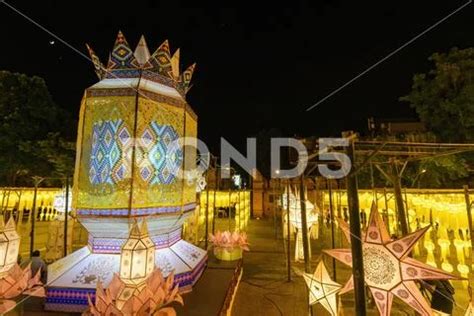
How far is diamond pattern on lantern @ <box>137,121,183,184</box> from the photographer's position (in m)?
5.67

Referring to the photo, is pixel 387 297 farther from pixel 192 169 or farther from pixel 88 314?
pixel 192 169

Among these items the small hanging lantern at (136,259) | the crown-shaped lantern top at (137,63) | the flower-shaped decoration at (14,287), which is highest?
the crown-shaped lantern top at (137,63)

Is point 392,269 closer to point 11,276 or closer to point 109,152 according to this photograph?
point 109,152

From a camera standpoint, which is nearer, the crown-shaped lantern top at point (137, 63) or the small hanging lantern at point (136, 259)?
the small hanging lantern at point (136, 259)

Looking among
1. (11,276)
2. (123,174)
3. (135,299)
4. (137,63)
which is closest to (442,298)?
(135,299)

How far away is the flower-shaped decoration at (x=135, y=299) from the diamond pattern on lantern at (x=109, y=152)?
214 cm

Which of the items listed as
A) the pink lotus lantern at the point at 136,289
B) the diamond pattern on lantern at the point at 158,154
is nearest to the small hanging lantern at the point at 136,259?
the pink lotus lantern at the point at 136,289

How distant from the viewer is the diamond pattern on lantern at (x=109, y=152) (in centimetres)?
550

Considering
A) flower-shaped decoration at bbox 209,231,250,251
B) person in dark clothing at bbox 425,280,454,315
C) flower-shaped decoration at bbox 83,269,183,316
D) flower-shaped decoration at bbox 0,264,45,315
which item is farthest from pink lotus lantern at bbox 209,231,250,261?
person in dark clothing at bbox 425,280,454,315

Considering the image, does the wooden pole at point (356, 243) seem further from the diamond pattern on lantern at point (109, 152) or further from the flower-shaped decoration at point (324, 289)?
the diamond pattern on lantern at point (109, 152)

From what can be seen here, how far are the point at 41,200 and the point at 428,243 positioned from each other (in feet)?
53.8

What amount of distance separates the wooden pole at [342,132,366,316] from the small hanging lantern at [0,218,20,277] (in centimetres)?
597

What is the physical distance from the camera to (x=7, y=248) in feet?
16.5

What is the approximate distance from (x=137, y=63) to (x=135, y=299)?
4907mm
